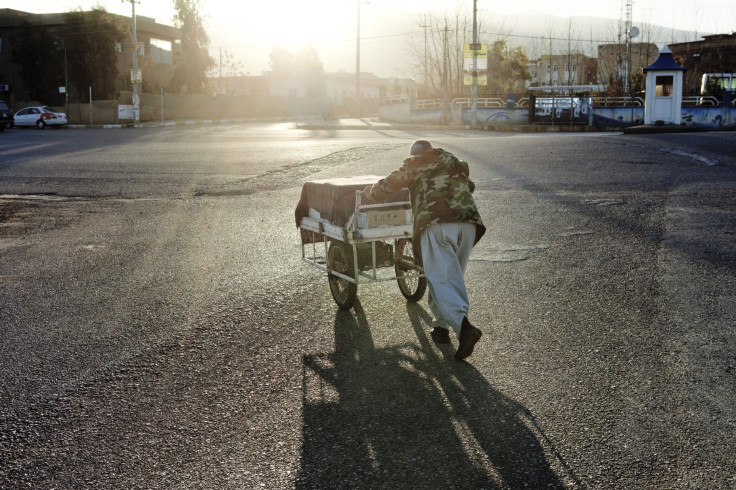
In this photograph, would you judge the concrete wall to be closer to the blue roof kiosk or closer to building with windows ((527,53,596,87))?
the blue roof kiosk

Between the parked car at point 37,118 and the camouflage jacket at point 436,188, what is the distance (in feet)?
151

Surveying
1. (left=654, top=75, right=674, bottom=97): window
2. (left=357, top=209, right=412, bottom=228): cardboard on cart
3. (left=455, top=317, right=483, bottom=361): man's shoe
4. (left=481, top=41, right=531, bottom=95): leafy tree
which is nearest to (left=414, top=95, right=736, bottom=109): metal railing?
(left=654, top=75, right=674, bottom=97): window

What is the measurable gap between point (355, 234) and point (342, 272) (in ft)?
1.97

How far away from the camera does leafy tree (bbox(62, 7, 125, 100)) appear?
187 feet

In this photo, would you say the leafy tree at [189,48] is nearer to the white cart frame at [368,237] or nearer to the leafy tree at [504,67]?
the leafy tree at [504,67]

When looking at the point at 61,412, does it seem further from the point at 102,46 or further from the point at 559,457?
the point at 102,46

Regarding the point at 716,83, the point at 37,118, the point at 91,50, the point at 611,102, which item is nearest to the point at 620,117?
the point at 611,102

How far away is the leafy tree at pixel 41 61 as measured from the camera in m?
58.1

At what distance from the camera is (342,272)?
21.5ft

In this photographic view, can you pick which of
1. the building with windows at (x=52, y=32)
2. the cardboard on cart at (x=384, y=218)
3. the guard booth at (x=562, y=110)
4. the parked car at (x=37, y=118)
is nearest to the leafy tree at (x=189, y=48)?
the building with windows at (x=52, y=32)

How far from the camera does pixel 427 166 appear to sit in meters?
5.54

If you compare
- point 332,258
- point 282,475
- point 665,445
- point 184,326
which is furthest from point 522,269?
point 282,475

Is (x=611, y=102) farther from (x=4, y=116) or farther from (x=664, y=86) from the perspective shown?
(x=4, y=116)

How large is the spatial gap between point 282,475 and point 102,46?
196 ft
